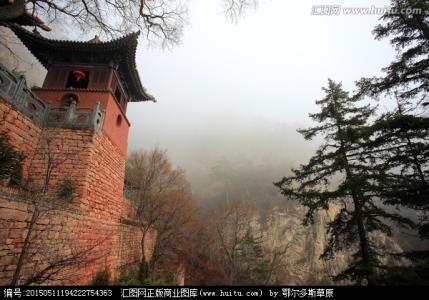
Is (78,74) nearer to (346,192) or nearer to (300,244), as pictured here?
(346,192)

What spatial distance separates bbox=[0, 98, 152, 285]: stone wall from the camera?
15.9ft

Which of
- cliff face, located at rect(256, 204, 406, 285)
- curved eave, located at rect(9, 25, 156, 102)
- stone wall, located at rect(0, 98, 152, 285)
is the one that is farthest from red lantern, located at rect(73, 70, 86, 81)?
cliff face, located at rect(256, 204, 406, 285)

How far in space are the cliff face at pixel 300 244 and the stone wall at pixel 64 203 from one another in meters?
35.5

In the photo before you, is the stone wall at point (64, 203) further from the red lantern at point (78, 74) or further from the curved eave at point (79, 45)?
the curved eave at point (79, 45)

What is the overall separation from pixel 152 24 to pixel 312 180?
953cm

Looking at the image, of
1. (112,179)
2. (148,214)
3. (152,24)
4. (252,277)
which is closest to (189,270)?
(252,277)

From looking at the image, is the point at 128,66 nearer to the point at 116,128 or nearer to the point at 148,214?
the point at 116,128

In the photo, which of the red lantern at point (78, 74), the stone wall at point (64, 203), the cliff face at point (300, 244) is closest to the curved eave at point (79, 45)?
the red lantern at point (78, 74)

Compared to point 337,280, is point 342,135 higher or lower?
higher

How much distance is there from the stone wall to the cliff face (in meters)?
35.5

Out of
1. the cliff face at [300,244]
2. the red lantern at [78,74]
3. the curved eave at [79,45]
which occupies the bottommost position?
the cliff face at [300,244]

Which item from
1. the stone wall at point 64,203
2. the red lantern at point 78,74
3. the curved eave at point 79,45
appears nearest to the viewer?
the stone wall at point 64,203

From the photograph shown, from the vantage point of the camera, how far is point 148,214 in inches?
552

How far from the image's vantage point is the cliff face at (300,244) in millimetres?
42094
